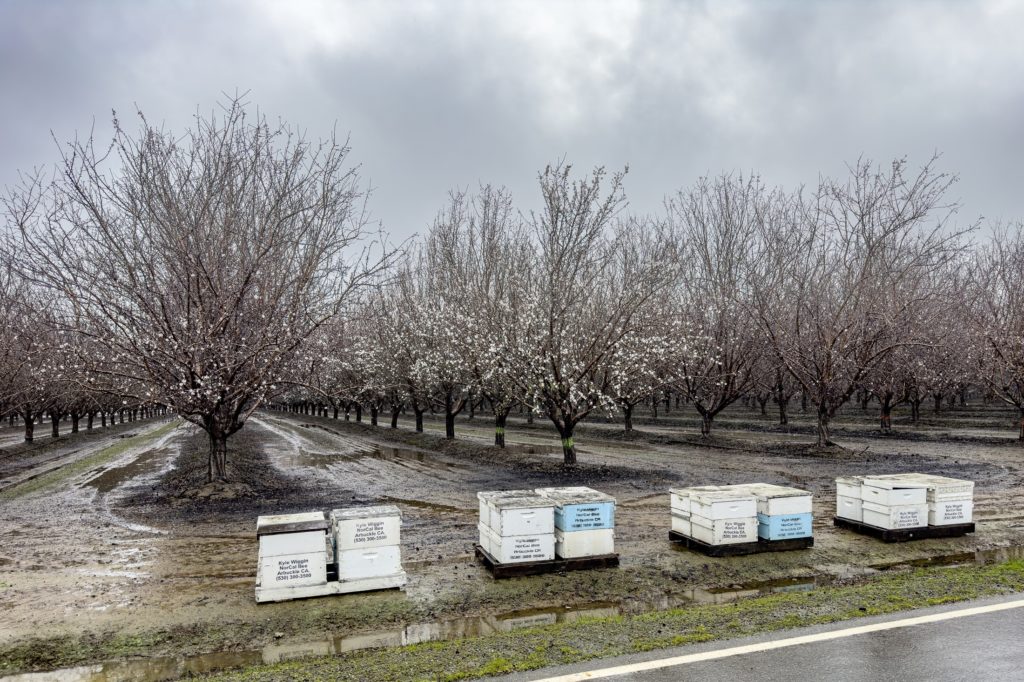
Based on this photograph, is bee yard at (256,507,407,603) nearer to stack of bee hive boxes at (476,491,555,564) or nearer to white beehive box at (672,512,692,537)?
stack of bee hive boxes at (476,491,555,564)

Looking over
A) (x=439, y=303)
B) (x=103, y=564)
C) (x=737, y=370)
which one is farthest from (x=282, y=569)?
(x=737, y=370)

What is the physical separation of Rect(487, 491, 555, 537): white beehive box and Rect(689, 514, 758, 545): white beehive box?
260cm

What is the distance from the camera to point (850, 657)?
6191 mm

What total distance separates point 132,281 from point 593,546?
41.7 ft

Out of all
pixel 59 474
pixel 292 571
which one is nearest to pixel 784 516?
pixel 292 571

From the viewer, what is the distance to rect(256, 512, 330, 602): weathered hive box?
8.19m

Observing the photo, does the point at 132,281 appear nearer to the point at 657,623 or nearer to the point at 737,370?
the point at 657,623

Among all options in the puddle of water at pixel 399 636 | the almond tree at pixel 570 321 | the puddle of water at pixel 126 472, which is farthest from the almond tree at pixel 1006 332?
the puddle of water at pixel 126 472

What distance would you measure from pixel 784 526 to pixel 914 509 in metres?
2.63

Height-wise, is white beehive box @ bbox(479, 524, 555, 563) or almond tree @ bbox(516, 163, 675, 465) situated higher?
almond tree @ bbox(516, 163, 675, 465)

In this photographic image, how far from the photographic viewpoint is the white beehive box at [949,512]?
11.0m

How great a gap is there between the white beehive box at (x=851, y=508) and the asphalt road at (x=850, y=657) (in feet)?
14.0

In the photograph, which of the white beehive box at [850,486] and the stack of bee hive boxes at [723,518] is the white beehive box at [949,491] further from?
the stack of bee hive boxes at [723,518]

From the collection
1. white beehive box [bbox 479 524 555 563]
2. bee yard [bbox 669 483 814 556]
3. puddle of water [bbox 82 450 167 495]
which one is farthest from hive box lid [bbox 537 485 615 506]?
puddle of water [bbox 82 450 167 495]
